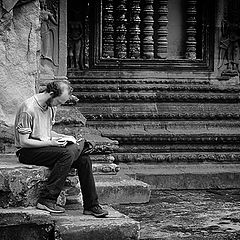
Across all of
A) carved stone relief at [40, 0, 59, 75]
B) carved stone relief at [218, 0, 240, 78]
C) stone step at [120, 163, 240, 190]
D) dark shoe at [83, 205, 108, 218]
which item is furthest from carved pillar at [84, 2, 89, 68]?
dark shoe at [83, 205, 108, 218]

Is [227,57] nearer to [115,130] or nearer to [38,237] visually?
[115,130]

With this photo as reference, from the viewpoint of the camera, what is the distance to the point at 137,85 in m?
13.2

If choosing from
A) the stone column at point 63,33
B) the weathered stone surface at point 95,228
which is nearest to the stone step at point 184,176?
the stone column at point 63,33

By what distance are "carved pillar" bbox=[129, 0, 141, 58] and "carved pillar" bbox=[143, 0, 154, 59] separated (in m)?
0.10

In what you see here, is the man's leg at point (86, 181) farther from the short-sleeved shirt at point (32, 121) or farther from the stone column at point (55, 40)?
the stone column at point (55, 40)

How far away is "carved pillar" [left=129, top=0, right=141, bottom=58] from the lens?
1312 centimetres

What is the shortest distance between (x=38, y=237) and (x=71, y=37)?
545 cm

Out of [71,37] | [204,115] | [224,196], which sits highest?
[71,37]

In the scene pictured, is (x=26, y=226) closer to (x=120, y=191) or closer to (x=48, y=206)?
(x=48, y=206)

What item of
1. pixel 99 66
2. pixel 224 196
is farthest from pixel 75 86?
pixel 224 196

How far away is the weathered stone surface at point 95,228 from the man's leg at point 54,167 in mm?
212

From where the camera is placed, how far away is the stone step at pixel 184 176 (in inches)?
474

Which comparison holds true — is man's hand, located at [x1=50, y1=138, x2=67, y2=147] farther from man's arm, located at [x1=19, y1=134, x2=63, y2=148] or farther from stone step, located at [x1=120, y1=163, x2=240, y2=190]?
stone step, located at [x1=120, y1=163, x2=240, y2=190]

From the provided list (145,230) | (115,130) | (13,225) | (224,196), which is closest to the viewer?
(13,225)
